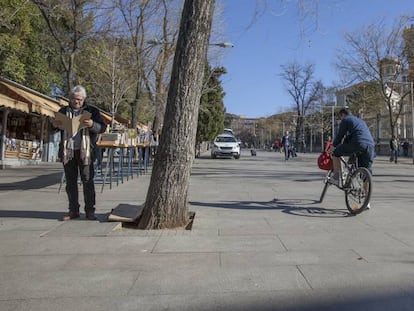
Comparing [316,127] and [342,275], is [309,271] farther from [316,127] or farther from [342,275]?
[316,127]

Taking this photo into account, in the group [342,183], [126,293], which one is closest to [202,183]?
[342,183]

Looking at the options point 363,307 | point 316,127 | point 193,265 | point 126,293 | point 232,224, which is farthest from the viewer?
point 316,127

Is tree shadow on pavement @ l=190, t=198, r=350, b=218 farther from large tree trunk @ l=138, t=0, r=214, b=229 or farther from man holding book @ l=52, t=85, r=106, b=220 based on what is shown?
man holding book @ l=52, t=85, r=106, b=220

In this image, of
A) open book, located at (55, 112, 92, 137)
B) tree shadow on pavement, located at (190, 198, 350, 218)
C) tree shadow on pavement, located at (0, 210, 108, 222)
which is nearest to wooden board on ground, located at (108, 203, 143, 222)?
tree shadow on pavement, located at (0, 210, 108, 222)

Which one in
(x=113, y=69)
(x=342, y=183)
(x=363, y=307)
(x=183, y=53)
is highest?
(x=113, y=69)

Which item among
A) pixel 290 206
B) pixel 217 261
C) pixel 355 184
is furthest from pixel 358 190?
pixel 217 261

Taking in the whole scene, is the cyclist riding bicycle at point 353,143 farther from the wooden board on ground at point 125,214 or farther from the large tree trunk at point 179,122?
the wooden board on ground at point 125,214

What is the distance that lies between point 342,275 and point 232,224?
250cm

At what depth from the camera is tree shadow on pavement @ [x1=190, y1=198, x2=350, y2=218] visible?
736 cm

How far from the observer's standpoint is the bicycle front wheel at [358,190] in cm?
701

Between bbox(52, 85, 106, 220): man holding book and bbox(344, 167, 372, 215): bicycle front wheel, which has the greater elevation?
bbox(52, 85, 106, 220): man holding book

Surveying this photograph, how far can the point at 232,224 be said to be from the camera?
21.3 ft

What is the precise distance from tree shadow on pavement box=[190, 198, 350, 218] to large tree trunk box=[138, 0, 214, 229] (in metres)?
2.14

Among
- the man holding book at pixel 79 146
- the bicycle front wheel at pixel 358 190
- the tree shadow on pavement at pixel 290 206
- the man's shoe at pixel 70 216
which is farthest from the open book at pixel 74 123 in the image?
the bicycle front wheel at pixel 358 190
